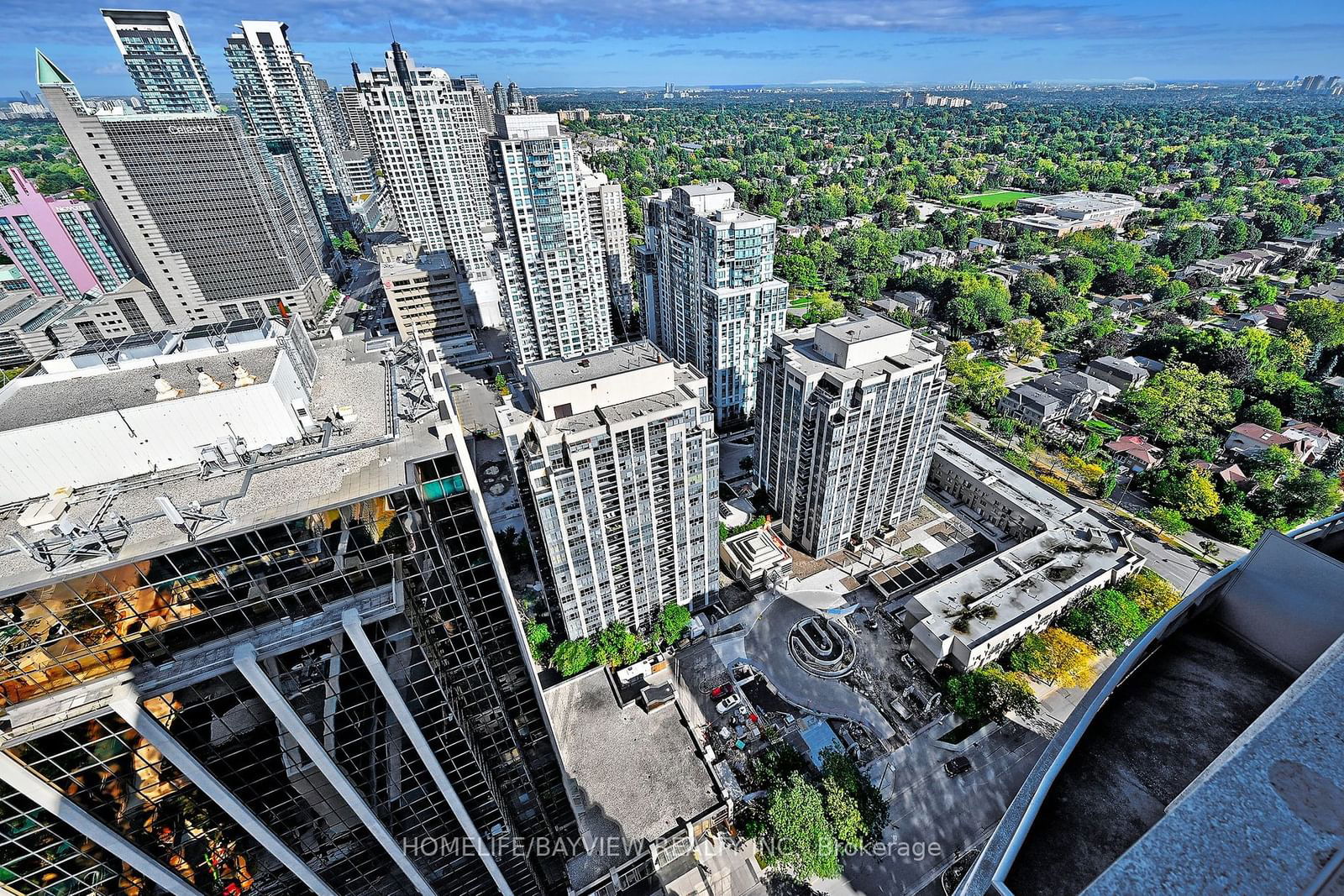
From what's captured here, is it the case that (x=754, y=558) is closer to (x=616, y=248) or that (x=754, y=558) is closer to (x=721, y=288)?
(x=721, y=288)

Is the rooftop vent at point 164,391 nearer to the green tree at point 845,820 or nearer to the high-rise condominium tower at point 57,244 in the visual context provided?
the green tree at point 845,820

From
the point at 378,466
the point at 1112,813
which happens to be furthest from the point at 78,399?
the point at 1112,813

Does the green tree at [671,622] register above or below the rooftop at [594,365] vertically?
below

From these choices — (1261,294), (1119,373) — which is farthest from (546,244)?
(1261,294)

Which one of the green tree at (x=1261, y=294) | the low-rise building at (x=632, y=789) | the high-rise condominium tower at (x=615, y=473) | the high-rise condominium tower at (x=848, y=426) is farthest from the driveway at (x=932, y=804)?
the green tree at (x=1261, y=294)

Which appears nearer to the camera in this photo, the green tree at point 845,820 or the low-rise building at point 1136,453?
the green tree at point 845,820
